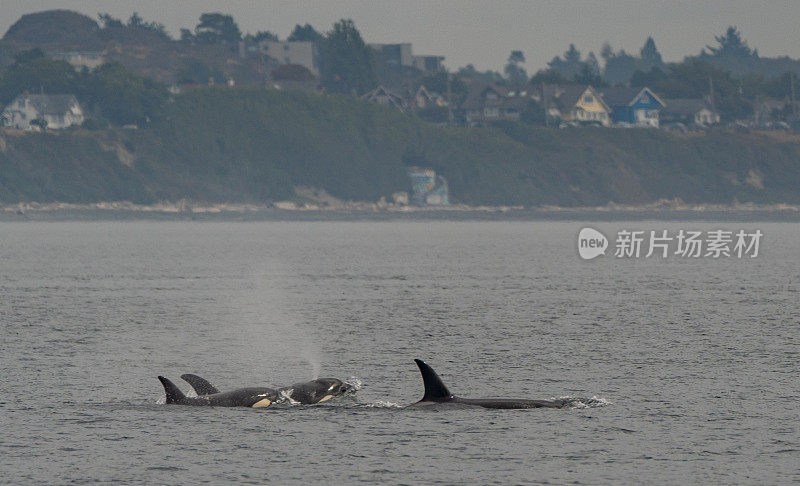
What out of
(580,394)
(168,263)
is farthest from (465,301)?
(168,263)

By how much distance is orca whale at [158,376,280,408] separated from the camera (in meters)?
40.4

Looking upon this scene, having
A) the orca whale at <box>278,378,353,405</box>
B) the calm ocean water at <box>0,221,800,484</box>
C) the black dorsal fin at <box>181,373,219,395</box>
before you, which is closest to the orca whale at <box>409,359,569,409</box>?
the calm ocean water at <box>0,221,800,484</box>

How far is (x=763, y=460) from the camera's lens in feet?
107

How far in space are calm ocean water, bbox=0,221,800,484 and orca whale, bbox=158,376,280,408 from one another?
1.58 feet

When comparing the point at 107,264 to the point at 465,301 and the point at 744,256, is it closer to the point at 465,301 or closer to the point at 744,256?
the point at 465,301

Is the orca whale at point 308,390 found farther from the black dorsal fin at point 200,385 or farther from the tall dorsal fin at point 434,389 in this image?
the tall dorsal fin at point 434,389

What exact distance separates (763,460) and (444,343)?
1227 inches

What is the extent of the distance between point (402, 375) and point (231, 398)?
1019cm

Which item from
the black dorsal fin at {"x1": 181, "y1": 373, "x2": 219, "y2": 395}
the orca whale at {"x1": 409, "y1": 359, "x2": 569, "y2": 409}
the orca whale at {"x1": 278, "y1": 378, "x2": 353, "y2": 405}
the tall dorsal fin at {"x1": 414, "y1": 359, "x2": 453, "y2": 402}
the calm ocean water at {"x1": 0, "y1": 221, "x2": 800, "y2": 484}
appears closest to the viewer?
the calm ocean water at {"x1": 0, "y1": 221, "x2": 800, "y2": 484}

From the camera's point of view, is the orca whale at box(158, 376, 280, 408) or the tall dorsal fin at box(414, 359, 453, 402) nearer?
the tall dorsal fin at box(414, 359, 453, 402)

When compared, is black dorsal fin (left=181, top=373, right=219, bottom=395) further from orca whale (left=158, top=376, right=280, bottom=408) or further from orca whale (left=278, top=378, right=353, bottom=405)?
orca whale (left=278, top=378, right=353, bottom=405)

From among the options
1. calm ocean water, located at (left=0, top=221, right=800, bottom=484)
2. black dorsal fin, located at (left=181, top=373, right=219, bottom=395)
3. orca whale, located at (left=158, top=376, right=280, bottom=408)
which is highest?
black dorsal fin, located at (left=181, top=373, right=219, bottom=395)

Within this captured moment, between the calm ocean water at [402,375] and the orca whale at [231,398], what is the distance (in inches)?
19.0

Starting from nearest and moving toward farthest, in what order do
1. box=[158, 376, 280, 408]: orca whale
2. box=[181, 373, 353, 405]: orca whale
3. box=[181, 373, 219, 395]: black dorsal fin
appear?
box=[181, 373, 219, 395]: black dorsal fin, box=[158, 376, 280, 408]: orca whale, box=[181, 373, 353, 405]: orca whale
